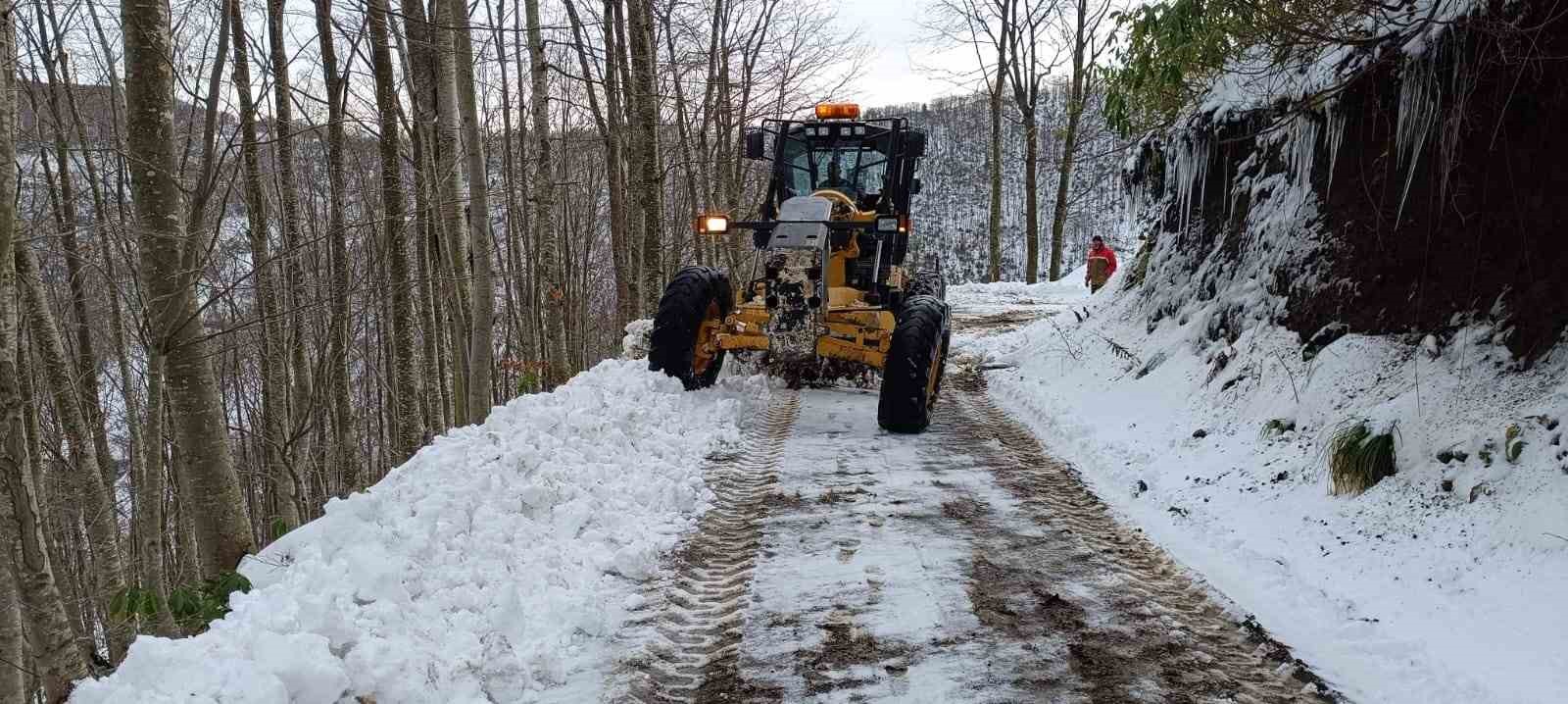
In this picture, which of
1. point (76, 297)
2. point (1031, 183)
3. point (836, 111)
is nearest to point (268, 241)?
point (76, 297)

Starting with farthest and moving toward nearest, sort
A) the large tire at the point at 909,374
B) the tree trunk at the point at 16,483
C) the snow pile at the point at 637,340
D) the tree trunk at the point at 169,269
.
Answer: the snow pile at the point at 637,340 → the large tire at the point at 909,374 → the tree trunk at the point at 169,269 → the tree trunk at the point at 16,483

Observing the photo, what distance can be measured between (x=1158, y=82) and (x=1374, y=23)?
234 cm

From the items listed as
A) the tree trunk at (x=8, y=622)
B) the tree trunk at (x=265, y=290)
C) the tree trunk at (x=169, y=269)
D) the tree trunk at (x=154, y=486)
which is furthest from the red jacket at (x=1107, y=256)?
the tree trunk at (x=8, y=622)

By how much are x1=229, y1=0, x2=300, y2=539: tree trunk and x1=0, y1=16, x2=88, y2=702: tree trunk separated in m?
0.96

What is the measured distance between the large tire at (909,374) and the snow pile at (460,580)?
180cm

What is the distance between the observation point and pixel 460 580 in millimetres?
3627

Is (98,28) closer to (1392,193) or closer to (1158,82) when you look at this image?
(1158,82)

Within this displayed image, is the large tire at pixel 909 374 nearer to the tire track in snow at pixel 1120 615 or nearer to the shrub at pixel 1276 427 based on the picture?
the tire track in snow at pixel 1120 615

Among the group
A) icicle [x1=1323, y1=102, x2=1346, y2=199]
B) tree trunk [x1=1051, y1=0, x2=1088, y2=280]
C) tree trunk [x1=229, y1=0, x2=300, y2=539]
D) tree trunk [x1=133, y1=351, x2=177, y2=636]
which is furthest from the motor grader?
tree trunk [x1=1051, y1=0, x2=1088, y2=280]

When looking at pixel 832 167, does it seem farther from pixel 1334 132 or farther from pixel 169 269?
pixel 169 269

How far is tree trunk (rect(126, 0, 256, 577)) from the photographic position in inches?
154

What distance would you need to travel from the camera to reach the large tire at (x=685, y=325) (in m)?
7.63

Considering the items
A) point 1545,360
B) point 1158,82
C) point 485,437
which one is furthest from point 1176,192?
point 485,437

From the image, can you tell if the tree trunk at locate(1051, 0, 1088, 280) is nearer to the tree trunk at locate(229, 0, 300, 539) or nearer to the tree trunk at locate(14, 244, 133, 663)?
the tree trunk at locate(229, 0, 300, 539)
